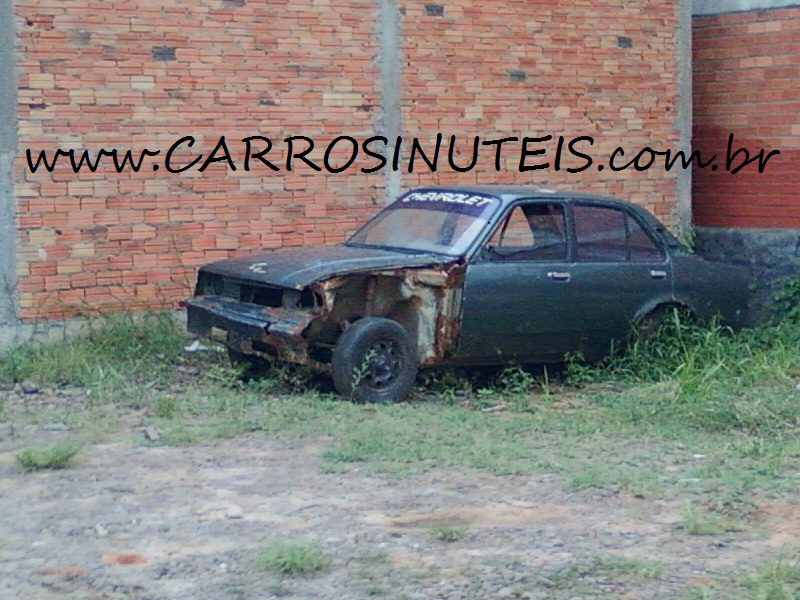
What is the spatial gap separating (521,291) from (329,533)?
3.98 meters

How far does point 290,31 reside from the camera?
37.3ft

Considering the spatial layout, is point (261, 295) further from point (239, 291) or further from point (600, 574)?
point (600, 574)

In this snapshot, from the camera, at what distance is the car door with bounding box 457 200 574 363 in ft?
31.1

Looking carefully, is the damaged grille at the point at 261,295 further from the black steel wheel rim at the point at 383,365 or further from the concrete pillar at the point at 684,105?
the concrete pillar at the point at 684,105

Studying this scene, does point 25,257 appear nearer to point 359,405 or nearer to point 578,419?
point 359,405

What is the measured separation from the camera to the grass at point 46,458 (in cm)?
712

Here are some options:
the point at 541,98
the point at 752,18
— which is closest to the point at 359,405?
the point at 541,98

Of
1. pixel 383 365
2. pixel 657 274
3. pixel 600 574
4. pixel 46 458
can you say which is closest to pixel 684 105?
pixel 657 274

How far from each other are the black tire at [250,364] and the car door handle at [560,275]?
6.92ft

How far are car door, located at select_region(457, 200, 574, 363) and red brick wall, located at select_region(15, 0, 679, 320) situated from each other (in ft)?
7.72

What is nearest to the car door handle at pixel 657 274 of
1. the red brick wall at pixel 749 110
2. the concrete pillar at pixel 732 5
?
the red brick wall at pixel 749 110

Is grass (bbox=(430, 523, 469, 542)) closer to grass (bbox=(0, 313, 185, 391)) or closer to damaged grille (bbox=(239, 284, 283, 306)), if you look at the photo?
damaged grille (bbox=(239, 284, 283, 306))

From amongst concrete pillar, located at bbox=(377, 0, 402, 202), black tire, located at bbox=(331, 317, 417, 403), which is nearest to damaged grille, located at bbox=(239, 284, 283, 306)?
black tire, located at bbox=(331, 317, 417, 403)

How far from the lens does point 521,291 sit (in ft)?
31.7
